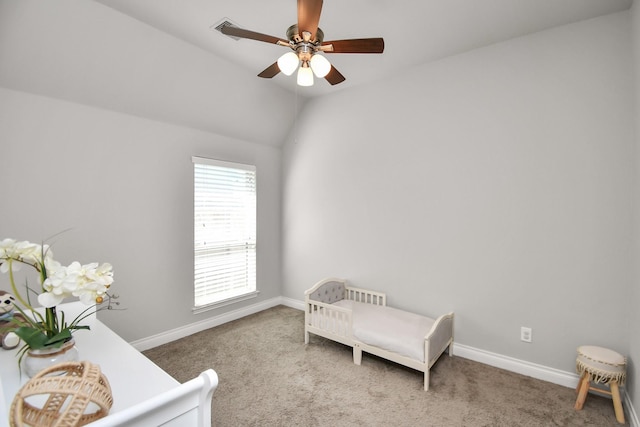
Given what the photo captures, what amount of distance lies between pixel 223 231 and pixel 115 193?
119cm

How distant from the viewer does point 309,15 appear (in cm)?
157

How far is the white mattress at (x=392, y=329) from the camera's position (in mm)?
2389

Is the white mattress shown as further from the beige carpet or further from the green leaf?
the green leaf

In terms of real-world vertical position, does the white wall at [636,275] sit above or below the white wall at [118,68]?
below

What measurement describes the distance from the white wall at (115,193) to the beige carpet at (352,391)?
22.7 inches

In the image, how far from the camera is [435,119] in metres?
2.95

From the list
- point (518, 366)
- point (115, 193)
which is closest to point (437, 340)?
point (518, 366)

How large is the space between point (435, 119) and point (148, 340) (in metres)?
3.53

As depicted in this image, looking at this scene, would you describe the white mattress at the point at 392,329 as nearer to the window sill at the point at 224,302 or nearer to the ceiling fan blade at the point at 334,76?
the window sill at the point at 224,302

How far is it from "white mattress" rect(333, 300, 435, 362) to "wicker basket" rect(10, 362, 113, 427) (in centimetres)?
204

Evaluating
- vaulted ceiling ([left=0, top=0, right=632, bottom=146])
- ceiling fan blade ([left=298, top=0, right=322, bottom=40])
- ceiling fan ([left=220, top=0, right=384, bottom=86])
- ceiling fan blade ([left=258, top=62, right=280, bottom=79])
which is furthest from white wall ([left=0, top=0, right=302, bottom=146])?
ceiling fan blade ([left=298, top=0, right=322, bottom=40])

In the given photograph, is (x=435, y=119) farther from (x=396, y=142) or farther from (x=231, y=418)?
(x=231, y=418)

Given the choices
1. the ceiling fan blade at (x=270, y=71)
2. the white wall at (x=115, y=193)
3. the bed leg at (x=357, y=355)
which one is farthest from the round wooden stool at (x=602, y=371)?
the white wall at (x=115, y=193)

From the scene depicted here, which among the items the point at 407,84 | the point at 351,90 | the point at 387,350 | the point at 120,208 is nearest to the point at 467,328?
the point at 387,350
